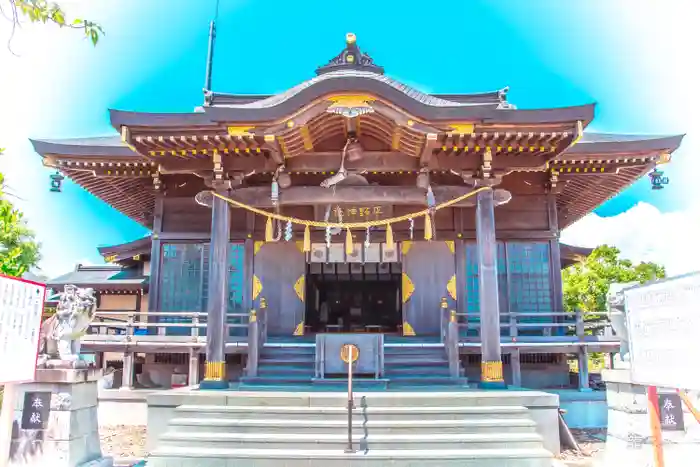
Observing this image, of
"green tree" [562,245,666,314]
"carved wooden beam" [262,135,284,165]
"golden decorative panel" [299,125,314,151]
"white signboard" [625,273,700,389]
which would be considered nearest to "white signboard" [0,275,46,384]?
"white signboard" [625,273,700,389]

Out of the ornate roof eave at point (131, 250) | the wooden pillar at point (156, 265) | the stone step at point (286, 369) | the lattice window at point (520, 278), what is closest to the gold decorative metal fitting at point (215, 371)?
the stone step at point (286, 369)

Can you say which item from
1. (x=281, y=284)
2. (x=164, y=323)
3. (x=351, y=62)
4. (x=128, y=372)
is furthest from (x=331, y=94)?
(x=128, y=372)

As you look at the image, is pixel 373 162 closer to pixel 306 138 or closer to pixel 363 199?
pixel 363 199

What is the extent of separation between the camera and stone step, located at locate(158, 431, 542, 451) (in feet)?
24.5

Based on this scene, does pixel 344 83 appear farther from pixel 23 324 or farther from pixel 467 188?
pixel 23 324

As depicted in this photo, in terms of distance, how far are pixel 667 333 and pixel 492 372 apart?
247 inches

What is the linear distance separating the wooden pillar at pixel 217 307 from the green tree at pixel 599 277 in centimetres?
2675

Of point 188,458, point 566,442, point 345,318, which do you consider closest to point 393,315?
point 345,318

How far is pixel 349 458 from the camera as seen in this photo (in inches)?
280

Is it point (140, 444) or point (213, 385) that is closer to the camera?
point (213, 385)

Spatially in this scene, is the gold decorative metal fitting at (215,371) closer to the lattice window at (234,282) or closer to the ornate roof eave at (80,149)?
the lattice window at (234,282)

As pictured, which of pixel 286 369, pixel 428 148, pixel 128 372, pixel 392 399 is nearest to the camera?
pixel 392 399

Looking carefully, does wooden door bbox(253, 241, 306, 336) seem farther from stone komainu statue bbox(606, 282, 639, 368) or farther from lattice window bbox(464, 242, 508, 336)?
stone komainu statue bbox(606, 282, 639, 368)

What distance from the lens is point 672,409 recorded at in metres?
5.76
